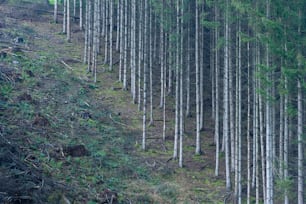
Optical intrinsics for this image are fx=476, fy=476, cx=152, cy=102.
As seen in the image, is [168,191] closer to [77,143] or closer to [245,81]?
[77,143]

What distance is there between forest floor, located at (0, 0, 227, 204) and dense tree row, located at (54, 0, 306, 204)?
590mm

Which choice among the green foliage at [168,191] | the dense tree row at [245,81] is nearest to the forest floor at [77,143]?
the green foliage at [168,191]

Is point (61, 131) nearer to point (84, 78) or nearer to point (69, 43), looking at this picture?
point (84, 78)

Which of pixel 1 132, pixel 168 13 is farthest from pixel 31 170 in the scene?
pixel 168 13

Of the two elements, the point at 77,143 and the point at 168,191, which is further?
the point at 77,143

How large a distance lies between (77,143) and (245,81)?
8357mm

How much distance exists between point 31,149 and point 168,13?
10.1 m

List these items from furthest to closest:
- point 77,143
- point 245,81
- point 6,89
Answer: point 245,81 → point 6,89 → point 77,143

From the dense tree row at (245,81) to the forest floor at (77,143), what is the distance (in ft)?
1.94

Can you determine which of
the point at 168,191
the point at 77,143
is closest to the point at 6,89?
the point at 77,143

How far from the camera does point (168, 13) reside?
21.1m

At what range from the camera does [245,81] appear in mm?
20656

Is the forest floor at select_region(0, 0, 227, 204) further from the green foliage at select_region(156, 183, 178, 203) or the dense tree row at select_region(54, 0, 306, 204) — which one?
the dense tree row at select_region(54, 0, 306, 204)

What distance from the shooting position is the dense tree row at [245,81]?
12633 mm
